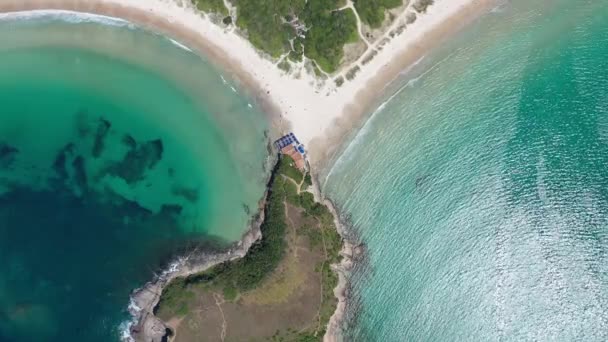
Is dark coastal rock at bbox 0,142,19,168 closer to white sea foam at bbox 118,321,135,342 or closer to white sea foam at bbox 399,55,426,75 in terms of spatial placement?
white sea foam at bbox 118,321,135,342

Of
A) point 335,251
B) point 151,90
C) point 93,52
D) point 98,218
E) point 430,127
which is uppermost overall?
point 93,52

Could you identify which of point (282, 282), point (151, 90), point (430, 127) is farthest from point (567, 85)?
point (151, 90)

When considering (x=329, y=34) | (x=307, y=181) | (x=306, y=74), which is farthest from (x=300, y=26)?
(x=307, y=181)

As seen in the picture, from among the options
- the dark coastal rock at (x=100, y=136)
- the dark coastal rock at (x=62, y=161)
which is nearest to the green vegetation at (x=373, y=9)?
the dark coastal rock at (x=100, y=136)

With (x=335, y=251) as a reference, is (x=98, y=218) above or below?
above

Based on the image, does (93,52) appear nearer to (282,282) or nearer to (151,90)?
(151,90)

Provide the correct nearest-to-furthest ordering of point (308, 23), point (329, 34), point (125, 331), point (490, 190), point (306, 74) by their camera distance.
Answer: point (329, 34)
point (308, 23)
point (125, 331)
point (306, 74)
point (490, 190)

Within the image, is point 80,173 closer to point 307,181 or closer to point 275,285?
point 275,285
